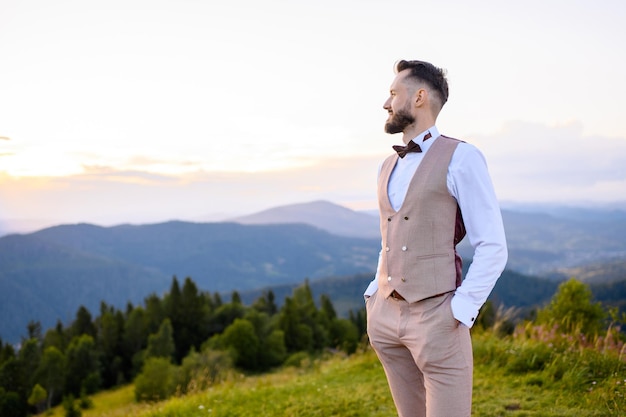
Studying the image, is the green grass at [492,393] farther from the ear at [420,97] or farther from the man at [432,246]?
the ear at [420,97]

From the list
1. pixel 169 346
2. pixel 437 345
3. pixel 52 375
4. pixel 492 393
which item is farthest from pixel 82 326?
pixel 437 345

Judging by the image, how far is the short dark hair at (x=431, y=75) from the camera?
106 inches

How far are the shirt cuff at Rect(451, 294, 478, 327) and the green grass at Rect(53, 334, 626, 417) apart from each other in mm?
3304

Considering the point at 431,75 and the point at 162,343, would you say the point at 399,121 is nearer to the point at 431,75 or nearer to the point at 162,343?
the point at 431,75

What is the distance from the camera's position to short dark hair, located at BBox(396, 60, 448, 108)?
269 cm

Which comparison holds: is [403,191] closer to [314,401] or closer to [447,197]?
[447,197]

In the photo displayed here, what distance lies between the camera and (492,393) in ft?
18.9

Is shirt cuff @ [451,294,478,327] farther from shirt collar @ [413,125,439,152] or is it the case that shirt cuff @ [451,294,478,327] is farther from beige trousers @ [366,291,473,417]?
shirt collar @ [413,125,439,152]

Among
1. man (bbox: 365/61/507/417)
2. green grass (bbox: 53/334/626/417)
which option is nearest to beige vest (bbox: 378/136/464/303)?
man (bbox: 365/61/507/417)

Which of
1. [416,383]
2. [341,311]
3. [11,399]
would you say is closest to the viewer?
[416,383]

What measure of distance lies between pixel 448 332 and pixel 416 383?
1.93 feet

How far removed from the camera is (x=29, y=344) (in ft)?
166

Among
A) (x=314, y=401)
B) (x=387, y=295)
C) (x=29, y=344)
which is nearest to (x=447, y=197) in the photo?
(x=387, y=295)

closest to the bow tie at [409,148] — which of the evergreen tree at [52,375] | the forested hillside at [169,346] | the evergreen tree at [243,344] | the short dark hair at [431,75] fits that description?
the short dark hair at [431,75]
